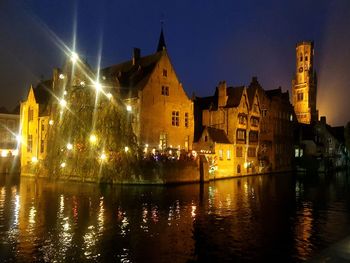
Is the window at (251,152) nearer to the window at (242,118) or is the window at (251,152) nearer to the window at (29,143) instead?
the window at (242,118)

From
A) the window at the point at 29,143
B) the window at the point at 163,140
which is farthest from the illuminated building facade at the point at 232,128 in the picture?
the window at the point at 29,143

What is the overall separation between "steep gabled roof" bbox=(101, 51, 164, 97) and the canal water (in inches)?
847

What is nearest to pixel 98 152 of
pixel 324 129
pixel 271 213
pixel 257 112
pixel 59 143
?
pixel 59 143

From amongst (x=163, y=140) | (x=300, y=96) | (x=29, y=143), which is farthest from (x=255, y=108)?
(x=300, y=96)

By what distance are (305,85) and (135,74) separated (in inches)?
3813

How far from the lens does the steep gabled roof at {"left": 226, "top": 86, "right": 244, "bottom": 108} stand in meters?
72.0

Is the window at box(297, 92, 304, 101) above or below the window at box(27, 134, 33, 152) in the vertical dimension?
above

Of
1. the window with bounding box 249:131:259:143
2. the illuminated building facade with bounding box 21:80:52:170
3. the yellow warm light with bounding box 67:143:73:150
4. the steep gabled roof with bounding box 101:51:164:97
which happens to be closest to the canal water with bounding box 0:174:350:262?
the yellow warm light with bounding box 67:143:73:150

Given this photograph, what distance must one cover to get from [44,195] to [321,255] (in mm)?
32458

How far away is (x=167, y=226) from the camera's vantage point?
25.0 metres

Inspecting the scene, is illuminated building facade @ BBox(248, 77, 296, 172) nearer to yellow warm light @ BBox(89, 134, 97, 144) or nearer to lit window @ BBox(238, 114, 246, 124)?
lit window @ BBox(238, 114, 246, 124)

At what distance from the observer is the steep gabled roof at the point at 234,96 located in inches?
2835

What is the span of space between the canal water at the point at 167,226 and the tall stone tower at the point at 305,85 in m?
101

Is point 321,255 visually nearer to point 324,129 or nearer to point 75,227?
point 75,227
